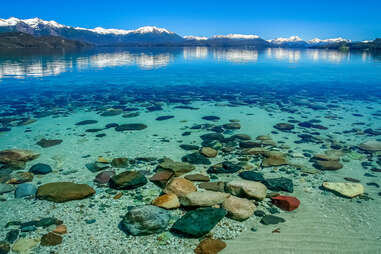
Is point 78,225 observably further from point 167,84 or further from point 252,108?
point 167,84

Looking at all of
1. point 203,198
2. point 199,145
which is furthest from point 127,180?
point 199,145

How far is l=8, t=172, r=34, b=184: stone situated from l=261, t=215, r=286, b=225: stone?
8.87 m

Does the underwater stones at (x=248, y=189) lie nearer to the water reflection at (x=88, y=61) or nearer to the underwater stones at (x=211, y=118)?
the underwater stones at (x=211, y=118)

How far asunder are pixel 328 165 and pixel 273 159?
7.75ft

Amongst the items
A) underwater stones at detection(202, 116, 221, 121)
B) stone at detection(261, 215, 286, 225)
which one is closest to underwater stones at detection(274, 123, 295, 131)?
underwater stones at detection(202, 116, 221, 121)

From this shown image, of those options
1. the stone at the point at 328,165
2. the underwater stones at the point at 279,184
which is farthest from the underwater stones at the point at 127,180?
the stone at the point at 328,165

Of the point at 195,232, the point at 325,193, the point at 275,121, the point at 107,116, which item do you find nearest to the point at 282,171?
the point at 325,193

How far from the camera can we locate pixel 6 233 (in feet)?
22.1

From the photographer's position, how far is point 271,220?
24.2ft

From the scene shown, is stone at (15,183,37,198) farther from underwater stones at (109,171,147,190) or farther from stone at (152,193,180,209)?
stone at (152,193,180,209)

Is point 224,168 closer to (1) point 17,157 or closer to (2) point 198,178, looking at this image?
(2) point 198,178

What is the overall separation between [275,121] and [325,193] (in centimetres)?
980

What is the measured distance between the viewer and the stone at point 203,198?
8.02 m

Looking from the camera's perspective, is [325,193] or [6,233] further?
[325,193]
